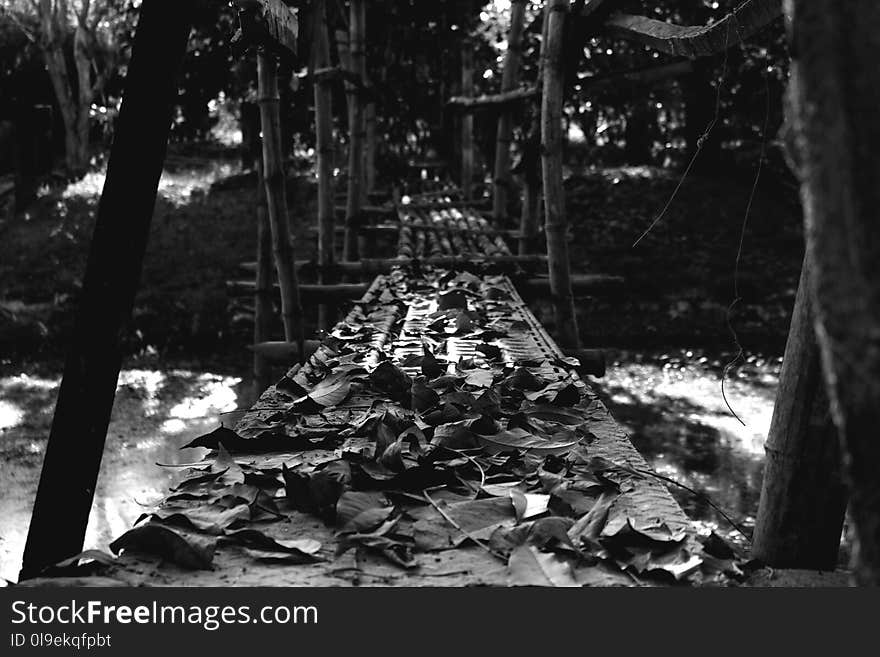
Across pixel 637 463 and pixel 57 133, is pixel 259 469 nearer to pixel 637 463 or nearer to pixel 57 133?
pixel 637 463

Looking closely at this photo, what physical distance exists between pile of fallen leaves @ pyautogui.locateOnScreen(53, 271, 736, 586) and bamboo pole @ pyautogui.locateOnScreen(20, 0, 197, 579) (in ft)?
0.80

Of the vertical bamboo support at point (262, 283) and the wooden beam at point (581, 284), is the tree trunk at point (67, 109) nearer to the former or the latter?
the vertical bamboo support at point (262, 283)

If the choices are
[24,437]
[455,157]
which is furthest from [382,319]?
[455,157]

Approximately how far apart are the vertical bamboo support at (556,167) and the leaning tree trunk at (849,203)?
3982mm

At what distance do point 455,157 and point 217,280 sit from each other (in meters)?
3.82

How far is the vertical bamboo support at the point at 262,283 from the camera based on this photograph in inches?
263

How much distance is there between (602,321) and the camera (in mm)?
11953

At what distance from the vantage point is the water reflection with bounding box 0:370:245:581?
6.64m

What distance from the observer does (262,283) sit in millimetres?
6891

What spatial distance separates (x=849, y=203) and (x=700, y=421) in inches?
320

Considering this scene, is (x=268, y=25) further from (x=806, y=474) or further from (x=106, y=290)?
(x=806, y=474)

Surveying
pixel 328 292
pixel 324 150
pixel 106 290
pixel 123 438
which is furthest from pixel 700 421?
pixel 106 290

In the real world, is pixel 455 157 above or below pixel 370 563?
above

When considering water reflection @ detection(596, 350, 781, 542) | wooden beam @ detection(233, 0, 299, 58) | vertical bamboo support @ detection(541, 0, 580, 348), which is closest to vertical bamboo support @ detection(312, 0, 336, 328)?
vertical bamboo support @ detection(541, 0, 580, 348)
